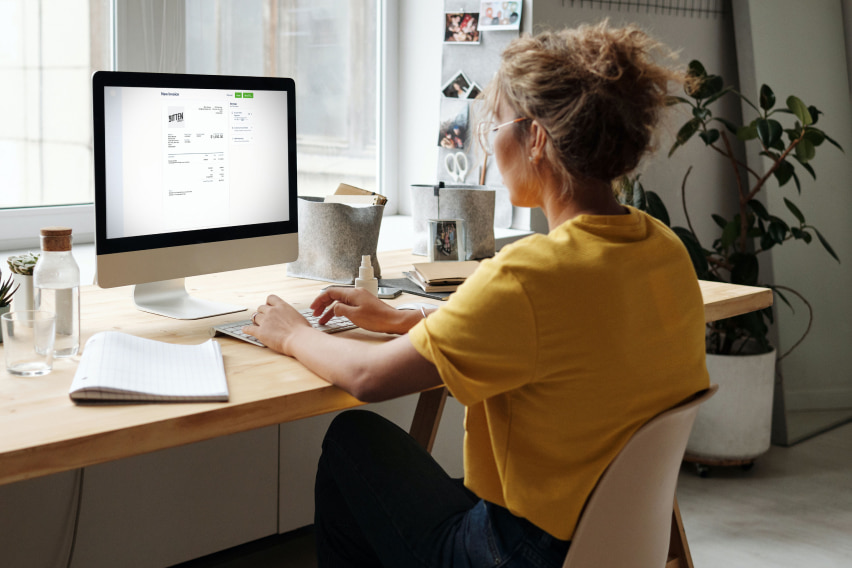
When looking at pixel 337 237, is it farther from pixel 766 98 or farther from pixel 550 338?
pixel 766 98

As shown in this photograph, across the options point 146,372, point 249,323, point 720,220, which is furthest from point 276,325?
point 720,220

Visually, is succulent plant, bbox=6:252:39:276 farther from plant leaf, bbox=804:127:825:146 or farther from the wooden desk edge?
plant leaf, bbox=804:127:825:146

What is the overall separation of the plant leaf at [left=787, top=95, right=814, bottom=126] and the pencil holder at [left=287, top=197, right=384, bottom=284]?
61.9 inches

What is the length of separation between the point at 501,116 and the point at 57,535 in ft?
4.31

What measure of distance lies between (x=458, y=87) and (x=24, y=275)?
1.60 metres

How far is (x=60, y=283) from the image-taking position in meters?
1.42

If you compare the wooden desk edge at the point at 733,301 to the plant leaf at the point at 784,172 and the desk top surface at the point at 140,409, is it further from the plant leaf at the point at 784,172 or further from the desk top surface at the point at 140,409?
the plant leaf at the point at 784,172

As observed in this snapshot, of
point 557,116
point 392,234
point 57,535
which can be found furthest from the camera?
point 392,234

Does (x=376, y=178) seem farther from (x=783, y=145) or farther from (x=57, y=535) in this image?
(x=57, y=535)

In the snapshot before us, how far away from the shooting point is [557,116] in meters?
1.15

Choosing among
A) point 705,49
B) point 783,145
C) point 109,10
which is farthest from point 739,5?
point 109,10

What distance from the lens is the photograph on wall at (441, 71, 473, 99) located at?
2732mm

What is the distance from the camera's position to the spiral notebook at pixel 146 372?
1.14m

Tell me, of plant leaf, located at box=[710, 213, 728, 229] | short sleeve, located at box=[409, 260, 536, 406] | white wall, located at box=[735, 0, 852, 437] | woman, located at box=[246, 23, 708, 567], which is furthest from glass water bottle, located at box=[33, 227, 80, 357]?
white wall, located at box=[735, 0, 852, 437]
